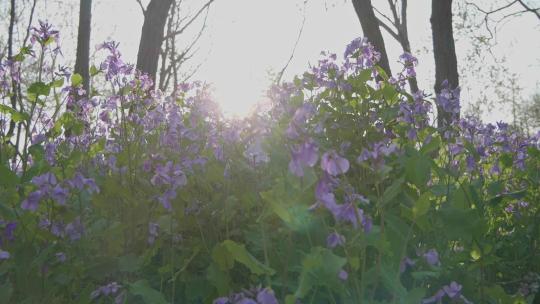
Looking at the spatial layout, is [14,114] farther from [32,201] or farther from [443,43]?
[443,43]

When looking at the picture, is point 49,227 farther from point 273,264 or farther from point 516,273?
point 516,273

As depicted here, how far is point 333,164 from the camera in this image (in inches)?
52.3

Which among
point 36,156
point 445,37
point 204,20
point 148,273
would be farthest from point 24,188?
point 204,20

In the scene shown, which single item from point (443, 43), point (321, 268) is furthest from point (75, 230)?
point (443, 43)

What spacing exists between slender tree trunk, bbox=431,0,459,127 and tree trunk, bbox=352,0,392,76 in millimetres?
892

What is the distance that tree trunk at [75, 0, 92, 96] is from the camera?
763 centimetres

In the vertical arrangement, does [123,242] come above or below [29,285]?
above

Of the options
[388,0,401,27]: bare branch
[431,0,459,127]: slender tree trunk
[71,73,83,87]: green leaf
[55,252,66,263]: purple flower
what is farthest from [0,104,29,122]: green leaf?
[388,0,401,27]: bare branch

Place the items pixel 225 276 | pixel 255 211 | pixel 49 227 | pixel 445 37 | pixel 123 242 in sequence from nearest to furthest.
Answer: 1. pixel 225 276
2. pixel 49 227
3. pixel 123 242
4. pixel 255 211
5. pixel 445 37

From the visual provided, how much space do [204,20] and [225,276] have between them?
76.4 feet

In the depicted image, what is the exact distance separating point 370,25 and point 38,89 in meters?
5.45

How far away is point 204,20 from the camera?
2430 cm

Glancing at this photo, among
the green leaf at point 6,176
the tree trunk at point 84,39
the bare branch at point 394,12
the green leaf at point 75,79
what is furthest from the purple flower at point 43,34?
the bare branch at point 394,12

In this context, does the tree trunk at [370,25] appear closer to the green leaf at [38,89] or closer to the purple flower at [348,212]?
the green leaf at [38,89]
